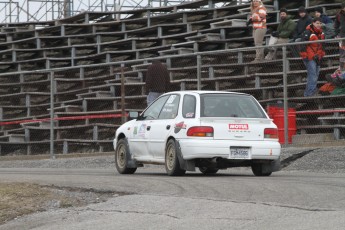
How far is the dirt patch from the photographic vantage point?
13461mm

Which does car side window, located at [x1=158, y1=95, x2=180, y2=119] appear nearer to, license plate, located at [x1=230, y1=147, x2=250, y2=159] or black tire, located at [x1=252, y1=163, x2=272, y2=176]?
license plate, located at [x1=230, y1=147, x2=250, y2=159]

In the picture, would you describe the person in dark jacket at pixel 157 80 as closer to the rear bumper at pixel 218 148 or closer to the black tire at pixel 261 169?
the black tire at pixel 261 169

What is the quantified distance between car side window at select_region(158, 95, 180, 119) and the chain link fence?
14.9ft

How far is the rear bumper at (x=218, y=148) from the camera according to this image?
59.1 feet

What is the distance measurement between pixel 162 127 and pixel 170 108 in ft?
1.40

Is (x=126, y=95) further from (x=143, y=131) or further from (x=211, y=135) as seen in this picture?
(x=211, y=135)

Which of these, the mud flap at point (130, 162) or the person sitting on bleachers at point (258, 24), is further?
the person sitting on bleachers at point (258, 24)

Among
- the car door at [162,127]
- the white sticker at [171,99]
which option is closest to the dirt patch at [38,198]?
the car door at [162,127]

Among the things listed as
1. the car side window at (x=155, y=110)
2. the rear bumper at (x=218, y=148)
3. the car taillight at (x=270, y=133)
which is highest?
the car side window at (x=155, y=110)

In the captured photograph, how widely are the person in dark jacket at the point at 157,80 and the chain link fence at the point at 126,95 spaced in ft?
1.39

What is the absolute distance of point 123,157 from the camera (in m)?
20.3

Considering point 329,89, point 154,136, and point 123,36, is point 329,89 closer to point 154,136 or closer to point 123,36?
point 154,136

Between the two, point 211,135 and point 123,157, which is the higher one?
point 211,135

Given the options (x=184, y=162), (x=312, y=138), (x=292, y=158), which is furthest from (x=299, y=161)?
(x=184, y=162)
